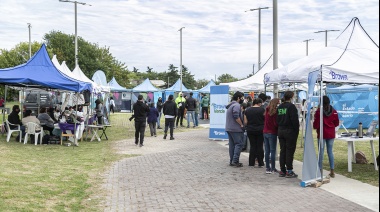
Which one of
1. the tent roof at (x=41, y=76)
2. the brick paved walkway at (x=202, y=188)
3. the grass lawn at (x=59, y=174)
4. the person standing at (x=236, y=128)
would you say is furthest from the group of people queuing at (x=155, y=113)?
the person standing at (x=236, y=128)

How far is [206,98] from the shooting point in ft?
105

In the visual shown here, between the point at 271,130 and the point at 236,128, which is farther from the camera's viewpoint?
the point at 236,128

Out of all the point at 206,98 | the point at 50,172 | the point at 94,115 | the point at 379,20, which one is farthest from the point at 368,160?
the point at 206,98

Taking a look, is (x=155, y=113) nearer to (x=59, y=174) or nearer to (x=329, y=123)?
(x=59, y=174)

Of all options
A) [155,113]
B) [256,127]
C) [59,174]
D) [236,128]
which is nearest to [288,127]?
[256,127]

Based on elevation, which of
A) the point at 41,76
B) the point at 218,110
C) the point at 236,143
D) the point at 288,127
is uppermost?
the point at 41,76

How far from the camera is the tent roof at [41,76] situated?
1585 centimetres

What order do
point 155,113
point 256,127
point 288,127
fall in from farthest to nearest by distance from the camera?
1. point 155,113
2. point 256,127
3. point 288,127

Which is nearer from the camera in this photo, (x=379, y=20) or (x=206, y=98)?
(x=379, y=20)

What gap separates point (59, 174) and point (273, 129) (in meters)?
4.94

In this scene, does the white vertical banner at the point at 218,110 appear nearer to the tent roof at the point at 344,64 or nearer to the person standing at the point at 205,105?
the tent roof at the point at 344,64

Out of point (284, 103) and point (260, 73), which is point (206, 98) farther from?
point (284, 103)

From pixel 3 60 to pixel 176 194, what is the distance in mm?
57466

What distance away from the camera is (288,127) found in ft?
31.2
